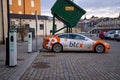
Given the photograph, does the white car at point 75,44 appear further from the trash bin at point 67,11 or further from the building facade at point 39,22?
the building facade at point 39,22

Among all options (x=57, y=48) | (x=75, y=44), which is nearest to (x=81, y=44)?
(x=75, y=44)

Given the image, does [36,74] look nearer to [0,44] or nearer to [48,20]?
[0,44]

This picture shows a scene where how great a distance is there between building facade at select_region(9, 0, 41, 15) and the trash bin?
51.4m

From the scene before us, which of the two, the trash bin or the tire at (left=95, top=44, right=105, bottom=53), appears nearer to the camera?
the tire at (left=95, top=44, right=105, bottom=53)

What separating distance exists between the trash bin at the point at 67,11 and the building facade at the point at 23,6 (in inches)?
2024

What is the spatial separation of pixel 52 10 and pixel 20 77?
570 inches

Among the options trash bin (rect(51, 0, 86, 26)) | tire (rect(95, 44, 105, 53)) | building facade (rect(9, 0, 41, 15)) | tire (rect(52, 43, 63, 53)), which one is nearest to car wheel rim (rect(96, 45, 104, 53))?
tire (rect(95, 44, 105, 53))

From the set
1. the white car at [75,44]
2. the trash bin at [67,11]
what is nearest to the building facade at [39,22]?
the trash bin at [67,11]

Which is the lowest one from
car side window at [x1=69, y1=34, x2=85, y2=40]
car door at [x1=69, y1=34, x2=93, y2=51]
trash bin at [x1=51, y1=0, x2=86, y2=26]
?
car door at [x1=69, y1=34, x2=93, y2=51]

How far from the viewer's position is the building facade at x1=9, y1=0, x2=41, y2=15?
75562mm

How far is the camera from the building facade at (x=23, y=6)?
248 ft

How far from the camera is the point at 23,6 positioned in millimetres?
77375

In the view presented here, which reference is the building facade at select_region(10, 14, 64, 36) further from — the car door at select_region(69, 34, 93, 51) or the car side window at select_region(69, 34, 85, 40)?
the car door at select_region(69, 34, 93, 51)

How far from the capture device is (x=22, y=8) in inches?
3051
